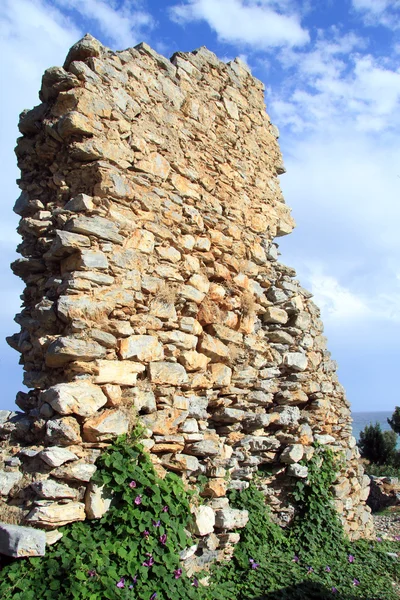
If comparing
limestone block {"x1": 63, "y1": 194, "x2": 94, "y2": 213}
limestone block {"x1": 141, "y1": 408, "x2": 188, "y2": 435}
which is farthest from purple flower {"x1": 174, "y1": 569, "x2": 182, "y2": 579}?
limestone block {"x1": 63, "y1": 194, "x2": 94, "y2": 213}

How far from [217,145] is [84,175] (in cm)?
200

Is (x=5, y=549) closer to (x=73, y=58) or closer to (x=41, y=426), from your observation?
(x=41, y=426)

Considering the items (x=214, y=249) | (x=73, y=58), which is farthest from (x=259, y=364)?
(x=73, y=58)

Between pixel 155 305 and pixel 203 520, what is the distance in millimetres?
1835

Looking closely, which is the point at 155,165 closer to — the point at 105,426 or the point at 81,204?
the point at 81,204

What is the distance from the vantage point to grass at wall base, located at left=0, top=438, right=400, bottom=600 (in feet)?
10.00

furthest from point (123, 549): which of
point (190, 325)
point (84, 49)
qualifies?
point (84, 49)

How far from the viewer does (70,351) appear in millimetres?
3662

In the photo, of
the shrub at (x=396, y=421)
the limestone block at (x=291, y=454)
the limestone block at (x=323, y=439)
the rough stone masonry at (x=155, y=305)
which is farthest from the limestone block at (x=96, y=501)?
the shrub at (x=396, y=421)

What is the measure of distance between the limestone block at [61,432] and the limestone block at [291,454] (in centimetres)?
268

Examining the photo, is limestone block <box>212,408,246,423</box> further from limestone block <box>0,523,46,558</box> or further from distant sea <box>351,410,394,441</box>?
distant sea <box>351,410,394,441</box>

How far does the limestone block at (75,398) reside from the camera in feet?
11.5

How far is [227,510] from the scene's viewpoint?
446 cm

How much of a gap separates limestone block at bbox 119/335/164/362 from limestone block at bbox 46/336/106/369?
0.23 metres
